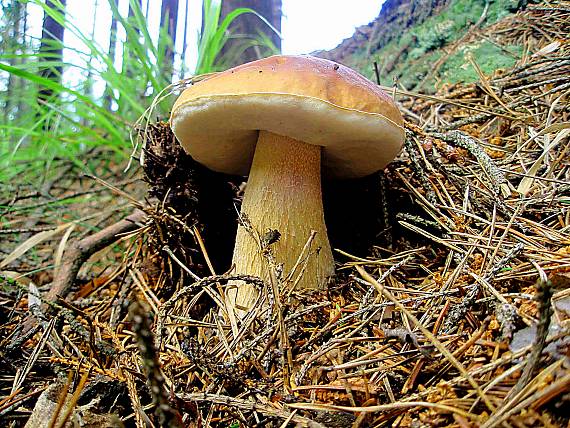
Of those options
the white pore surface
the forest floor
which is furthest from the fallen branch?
the white pore surface

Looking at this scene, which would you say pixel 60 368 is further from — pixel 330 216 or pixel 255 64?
pixel 330 216

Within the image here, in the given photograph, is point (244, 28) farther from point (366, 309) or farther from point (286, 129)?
point (366, 309)

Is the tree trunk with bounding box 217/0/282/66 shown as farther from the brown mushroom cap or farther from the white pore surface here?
the brown mushroom cap

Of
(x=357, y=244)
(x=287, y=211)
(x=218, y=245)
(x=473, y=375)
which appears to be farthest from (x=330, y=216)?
(x=473, y=375)

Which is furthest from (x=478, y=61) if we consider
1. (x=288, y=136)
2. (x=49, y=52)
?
(x=49, y=52)

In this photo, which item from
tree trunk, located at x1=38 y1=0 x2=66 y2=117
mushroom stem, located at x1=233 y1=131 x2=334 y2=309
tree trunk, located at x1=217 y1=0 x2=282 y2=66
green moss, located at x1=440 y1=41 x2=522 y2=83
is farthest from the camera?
tree trunk, located at x1=217 y1=0 x2=282 y2=66

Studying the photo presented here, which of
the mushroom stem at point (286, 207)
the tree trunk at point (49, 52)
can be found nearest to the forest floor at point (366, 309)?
the mushroom stem at point (286, 207)
